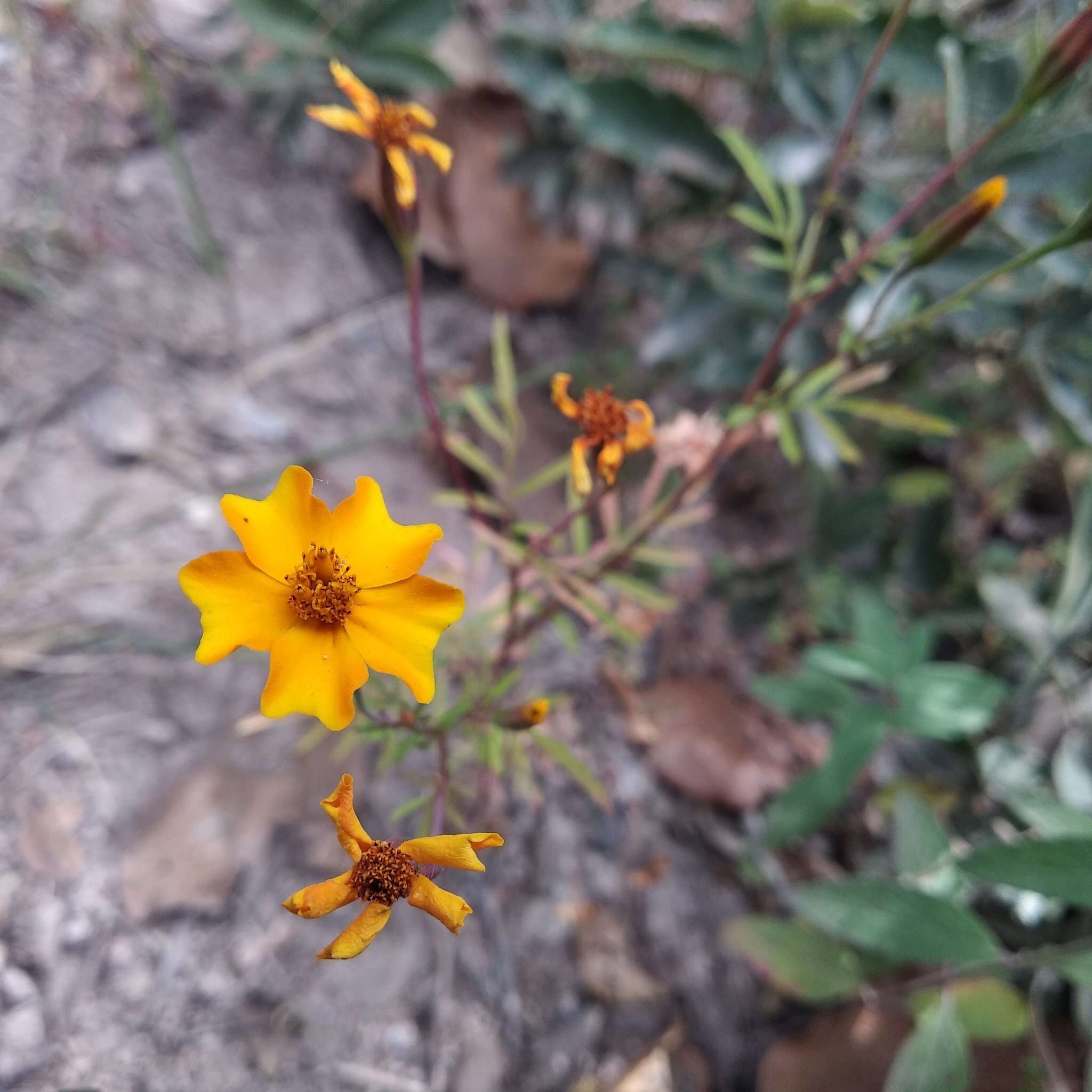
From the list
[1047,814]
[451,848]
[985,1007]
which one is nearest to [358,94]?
[451,848]

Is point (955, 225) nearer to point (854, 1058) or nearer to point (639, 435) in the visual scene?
point (639, 435)

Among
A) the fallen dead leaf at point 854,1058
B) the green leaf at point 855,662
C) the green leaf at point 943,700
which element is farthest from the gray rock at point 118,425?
the fallen dead leaf at point 854,1058

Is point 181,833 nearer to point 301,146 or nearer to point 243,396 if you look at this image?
point 243,396

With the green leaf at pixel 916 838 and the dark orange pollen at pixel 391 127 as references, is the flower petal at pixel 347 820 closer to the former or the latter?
the dark orange pollen at pixel 391 127

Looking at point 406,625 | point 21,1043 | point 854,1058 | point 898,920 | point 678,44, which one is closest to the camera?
point 406,625

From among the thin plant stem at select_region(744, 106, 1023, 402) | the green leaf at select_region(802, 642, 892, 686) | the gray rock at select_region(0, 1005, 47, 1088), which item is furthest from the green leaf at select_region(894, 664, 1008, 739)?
the gray rock at select_region(0, 1005, 47, 1088)

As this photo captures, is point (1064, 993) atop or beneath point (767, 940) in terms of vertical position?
atop

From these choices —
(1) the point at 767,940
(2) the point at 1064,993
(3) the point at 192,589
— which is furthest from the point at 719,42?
(2) the point at 1064,993
